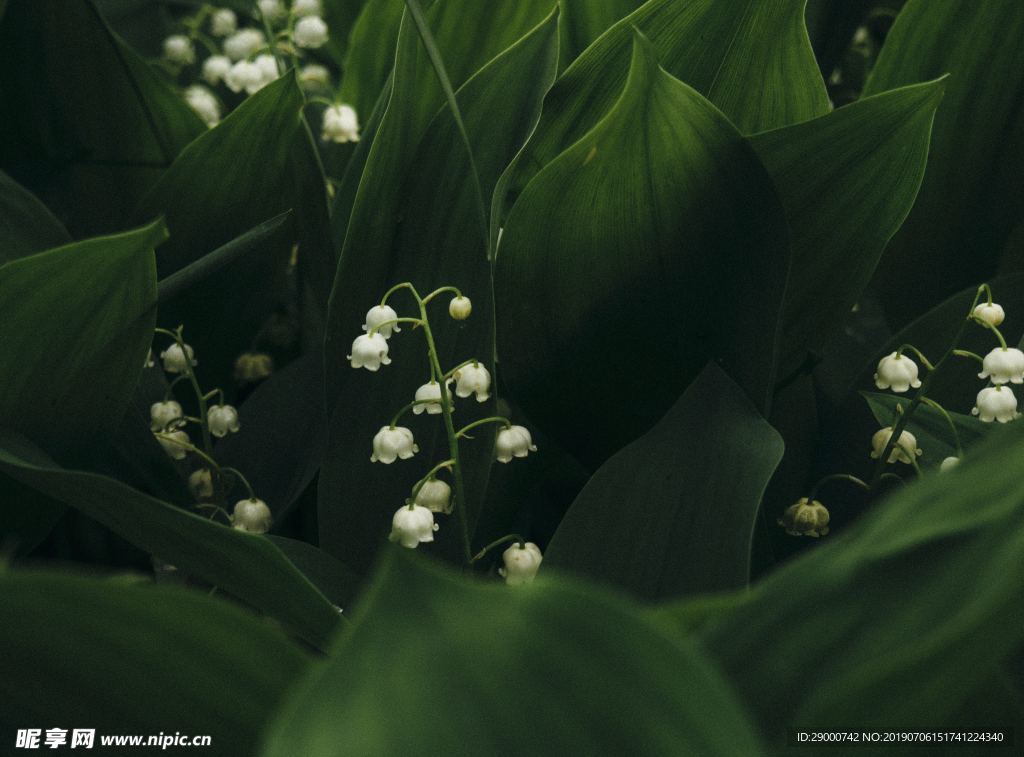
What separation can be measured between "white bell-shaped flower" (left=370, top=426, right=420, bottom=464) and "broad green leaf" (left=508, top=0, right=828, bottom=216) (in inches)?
6.0

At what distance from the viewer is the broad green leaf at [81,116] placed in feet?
2.30

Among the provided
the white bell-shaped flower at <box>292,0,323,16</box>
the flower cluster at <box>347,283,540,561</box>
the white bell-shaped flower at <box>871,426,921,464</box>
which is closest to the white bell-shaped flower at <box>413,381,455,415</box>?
the flower cluster at <box>347,283,540,561</box>

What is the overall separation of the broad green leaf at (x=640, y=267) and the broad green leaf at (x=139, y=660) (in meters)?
0.25

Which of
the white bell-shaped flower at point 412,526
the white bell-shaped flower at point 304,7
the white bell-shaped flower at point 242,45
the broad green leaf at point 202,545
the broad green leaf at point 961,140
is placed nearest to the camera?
the broad green leaf at point 202,545

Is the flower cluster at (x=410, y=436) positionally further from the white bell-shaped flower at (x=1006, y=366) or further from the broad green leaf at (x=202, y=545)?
the white bell-shaped flower at (x=1006, y=366)

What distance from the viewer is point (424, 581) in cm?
23

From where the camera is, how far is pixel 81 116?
0.71 metres

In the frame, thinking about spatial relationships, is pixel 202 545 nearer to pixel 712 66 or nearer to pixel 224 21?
pixel 712 66

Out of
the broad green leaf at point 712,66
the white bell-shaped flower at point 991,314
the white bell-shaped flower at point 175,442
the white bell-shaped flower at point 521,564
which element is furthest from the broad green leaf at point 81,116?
the white bell-shaped flower at point 991,314

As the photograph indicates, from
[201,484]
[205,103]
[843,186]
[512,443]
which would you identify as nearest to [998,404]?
[843,186]

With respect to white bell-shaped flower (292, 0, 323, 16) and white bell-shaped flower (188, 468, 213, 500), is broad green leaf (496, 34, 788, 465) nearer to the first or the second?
white bell-shaped flower (188, 468, 213, 500)

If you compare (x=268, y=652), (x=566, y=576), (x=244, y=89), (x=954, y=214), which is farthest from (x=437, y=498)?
(x=244, y=89)

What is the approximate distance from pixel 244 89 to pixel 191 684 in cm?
70

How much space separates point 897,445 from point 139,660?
0.36m
